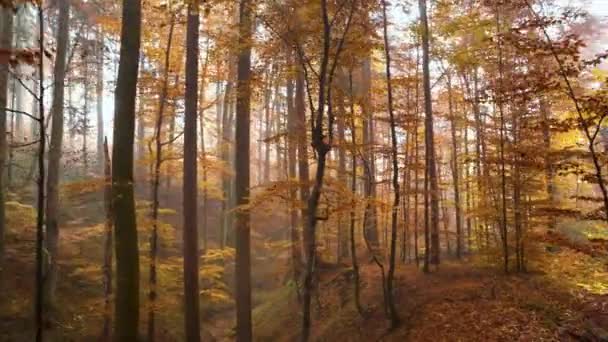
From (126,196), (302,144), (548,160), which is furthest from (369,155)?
(126,196)

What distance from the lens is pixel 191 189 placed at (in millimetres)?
10359

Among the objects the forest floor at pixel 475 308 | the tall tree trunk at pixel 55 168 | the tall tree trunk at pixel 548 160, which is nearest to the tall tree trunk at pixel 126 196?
the tall tree trunk at pixel 55 168

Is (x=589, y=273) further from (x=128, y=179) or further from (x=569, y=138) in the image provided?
(x=128, y=179)

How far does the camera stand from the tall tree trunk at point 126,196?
6492 mm

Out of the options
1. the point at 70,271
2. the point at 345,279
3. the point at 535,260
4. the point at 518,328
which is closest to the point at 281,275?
the point at 345,279

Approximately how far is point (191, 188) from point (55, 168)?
4348 mm

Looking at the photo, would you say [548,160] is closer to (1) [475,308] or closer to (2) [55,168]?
(1) [475,308]

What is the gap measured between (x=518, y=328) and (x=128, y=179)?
723 cm

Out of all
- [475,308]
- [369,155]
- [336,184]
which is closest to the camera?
[336,184]

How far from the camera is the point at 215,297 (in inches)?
483

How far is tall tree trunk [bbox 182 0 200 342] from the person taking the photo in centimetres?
995

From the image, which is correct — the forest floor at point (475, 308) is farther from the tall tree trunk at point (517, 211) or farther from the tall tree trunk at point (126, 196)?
the tall tree trunk at point (126, 196)

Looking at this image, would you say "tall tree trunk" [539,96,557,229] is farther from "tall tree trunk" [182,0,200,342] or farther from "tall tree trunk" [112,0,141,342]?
"tall tree trunk" [182,0,200,342]

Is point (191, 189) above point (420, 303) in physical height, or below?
above
